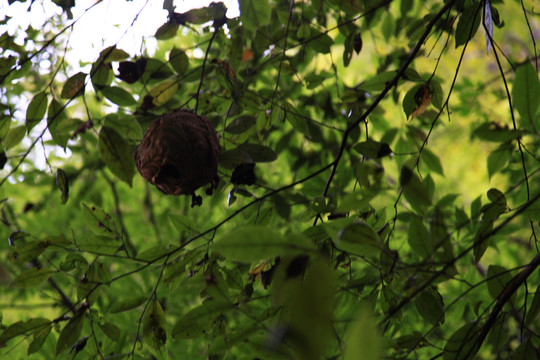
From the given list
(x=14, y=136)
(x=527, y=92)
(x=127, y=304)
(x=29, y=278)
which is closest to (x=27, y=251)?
(x=29, y=278)

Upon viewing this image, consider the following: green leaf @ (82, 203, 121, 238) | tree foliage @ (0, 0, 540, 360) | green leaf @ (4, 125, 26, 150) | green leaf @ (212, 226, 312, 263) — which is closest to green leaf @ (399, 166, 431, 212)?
tree foliage @ (0, 0, 540, 360)

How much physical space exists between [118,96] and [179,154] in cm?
18

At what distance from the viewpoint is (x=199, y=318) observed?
547 mm

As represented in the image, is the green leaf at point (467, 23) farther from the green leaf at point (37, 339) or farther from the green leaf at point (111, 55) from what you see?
the green leaf at point (37, 339)

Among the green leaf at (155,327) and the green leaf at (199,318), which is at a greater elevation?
the green leaf at (199,318)

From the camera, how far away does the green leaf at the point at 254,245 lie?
39cm

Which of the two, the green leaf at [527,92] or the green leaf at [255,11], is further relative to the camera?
the green leaf at [255,11]

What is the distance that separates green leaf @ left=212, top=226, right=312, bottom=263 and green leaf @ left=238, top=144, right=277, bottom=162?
1.13ft

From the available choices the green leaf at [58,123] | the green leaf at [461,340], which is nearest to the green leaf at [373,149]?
the green leaf at [461,340]

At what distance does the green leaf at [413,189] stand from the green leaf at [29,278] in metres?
0.52

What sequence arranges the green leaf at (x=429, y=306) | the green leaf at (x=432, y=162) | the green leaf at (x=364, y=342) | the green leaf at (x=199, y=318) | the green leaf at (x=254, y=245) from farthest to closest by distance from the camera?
1. the green leaf at (x=432, y=162)
2. the green leaf at (x=429, y=306)
3. the green leaf at (x=199, y=318)
4. the green leaf at (x=254, y=245)
5. the green leaf at (x=364, y=342)

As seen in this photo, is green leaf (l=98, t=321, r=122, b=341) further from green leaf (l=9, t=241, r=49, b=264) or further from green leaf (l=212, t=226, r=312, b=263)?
green leaf (l=212, t=226, r=312, b=263)

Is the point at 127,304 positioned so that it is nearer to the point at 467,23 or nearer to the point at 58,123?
the point at 58,123

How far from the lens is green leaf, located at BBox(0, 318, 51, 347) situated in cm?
65
